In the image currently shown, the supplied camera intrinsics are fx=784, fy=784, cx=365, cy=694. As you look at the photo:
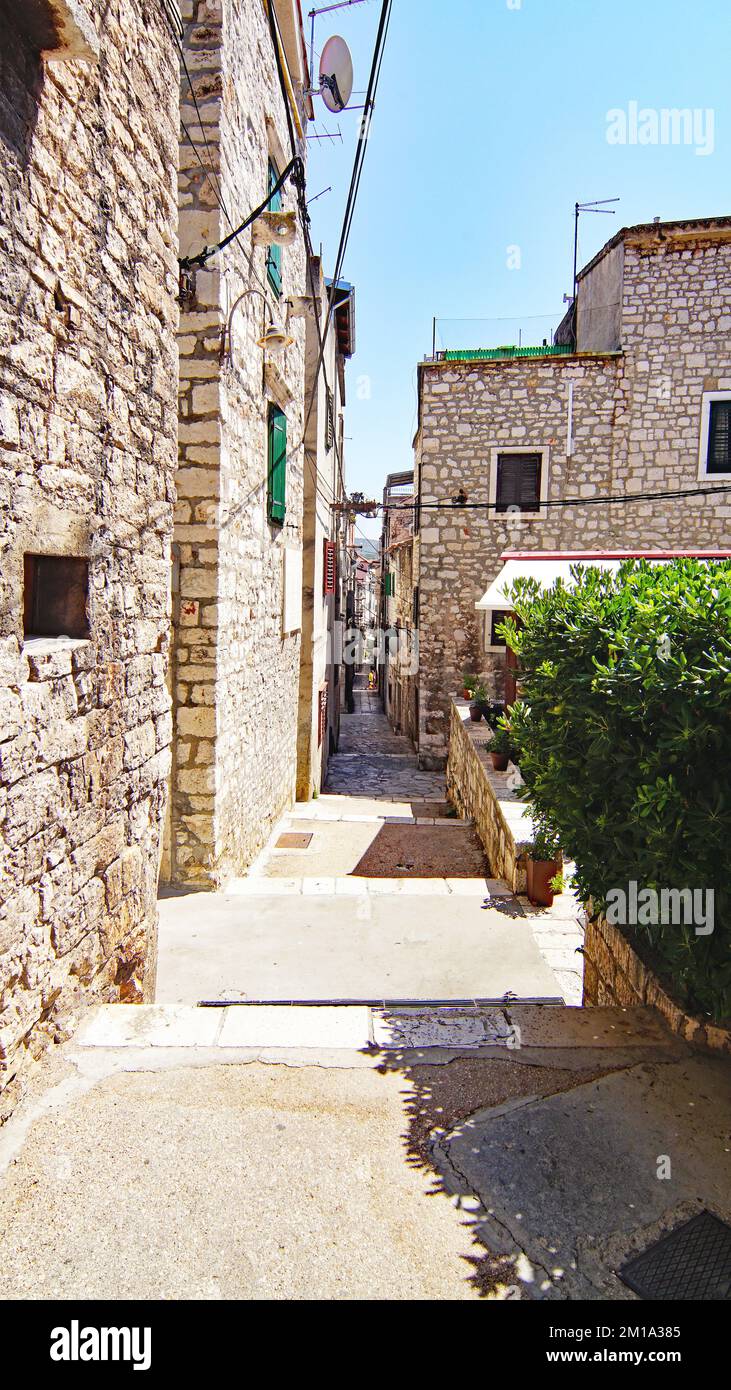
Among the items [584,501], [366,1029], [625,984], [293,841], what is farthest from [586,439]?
[366,1029]

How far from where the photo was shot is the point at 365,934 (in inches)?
228

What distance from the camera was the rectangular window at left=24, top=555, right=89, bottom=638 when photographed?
2990 mm

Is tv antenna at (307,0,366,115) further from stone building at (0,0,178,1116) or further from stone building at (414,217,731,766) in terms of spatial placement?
stone building at (414,217,731,766)

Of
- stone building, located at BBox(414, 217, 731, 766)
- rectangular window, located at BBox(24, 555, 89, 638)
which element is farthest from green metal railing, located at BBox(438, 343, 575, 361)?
rectangular window, located at BBox(24, 555, 89, 638)

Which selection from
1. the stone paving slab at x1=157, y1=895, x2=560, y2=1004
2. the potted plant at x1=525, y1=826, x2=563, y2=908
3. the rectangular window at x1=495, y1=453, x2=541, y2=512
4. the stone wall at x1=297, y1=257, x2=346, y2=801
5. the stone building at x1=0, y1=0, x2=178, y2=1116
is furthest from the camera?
the rectangular window at x1=495, y1=453, x2=541, y2=512

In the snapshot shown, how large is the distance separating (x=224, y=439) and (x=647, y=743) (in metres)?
4.63

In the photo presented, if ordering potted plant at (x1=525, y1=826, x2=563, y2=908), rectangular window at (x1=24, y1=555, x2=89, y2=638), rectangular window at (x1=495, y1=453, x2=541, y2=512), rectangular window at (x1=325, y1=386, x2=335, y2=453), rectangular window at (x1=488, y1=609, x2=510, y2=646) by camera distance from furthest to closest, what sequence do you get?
rectangular window at (x1=495, y1=453, x2=541, y2=512) → rectangular window at (x1=488, y1=609, x2=510, y2=646) → rectangular window at (x1=325, y1=386, x2=335, y2=453) → potted plant at (x1=525, y1=826, x2=563, y2=908) → rectangular window at (x1=24, y1=555, x2=89, y2=638)

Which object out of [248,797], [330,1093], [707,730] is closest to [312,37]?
[248,797]

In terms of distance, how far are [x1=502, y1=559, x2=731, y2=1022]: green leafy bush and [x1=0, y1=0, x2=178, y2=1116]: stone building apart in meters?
2.01

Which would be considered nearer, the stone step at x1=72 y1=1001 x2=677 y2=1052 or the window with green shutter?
the stone step at x1=72 y1=1001 x2=677 y2=1052

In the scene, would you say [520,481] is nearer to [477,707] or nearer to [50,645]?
[477,707]

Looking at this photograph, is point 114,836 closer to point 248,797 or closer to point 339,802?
point 248,797
